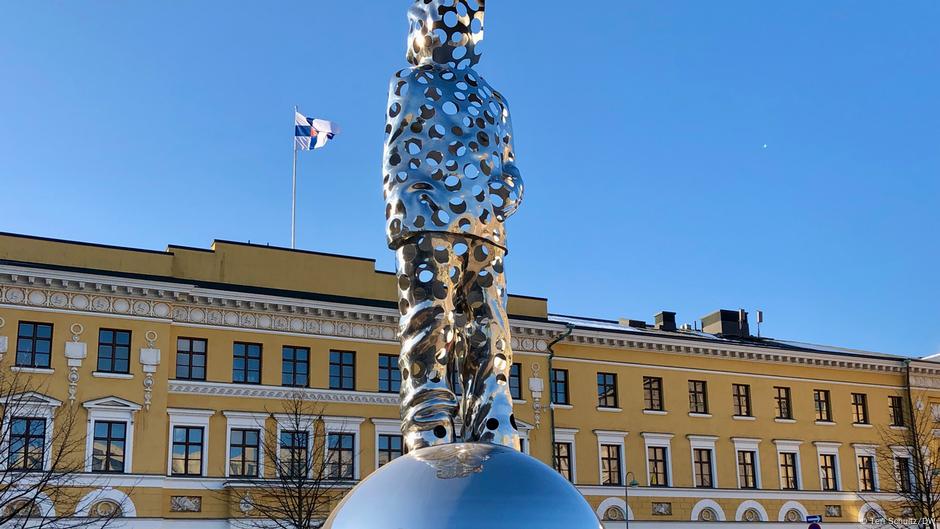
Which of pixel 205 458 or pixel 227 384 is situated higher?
pixel 227 384

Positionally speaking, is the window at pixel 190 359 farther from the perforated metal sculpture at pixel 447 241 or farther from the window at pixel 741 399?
the perforated metal sculpture at pixel 447 241

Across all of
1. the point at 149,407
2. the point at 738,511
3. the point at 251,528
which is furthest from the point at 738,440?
the point at 149,407

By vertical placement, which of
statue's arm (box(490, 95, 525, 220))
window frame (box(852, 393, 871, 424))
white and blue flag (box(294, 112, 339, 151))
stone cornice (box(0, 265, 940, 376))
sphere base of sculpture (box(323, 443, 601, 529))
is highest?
white and blue flag (box(294, 112, 339, 151))

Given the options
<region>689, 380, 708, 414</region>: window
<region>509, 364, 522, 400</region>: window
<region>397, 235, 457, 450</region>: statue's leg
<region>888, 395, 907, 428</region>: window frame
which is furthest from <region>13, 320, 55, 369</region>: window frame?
<region>888, 395, 907, 428</region>: window frame

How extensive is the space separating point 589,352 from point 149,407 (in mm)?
15277

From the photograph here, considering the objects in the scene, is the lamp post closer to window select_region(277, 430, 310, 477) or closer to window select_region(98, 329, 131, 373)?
window select_region(277, 430, 310, 477)

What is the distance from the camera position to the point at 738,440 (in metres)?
40.9

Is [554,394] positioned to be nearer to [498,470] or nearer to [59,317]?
[59,317]

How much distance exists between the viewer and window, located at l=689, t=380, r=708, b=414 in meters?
40.8

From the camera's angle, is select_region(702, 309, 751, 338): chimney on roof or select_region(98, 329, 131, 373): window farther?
select_region(702, 309, 751, 338): chimney on roof

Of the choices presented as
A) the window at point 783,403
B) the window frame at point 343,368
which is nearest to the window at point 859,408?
the window at point 783,403

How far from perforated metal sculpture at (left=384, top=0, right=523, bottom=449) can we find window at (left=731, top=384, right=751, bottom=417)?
3550 cm

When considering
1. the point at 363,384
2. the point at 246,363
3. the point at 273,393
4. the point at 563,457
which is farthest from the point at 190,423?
the point at 563,457

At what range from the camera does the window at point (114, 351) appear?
31031mm
